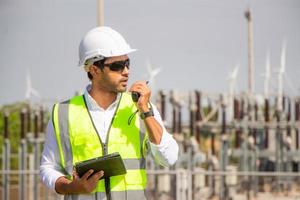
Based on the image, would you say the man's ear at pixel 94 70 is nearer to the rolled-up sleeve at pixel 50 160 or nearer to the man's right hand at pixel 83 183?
the rolled-up sleeve at pixel 50 160

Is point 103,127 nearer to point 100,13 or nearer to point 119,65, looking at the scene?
point 119,65

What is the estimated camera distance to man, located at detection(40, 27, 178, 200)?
4.58 metres

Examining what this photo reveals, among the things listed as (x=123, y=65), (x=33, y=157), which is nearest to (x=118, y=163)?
(x=123, y=65)

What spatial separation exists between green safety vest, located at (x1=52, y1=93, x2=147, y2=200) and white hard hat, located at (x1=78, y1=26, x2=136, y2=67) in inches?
8.3

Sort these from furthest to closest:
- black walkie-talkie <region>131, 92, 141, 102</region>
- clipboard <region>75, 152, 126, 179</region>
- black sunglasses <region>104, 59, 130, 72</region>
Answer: black sunglasses <region>104, 59, 130, 72</region>
black walkie-talkie <region>131, 92, 141, 102</region>
clipboard <region>75, 152, 126, 179</region>

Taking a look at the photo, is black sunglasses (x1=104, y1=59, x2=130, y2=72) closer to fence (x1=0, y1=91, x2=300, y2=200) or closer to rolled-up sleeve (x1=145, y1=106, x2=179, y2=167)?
rolled-up sleeve (x1=145, y1=106, x2=179, y2=167)

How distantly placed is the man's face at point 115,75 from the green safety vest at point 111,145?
0.08 m

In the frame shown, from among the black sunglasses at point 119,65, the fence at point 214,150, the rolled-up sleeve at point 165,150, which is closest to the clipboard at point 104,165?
the rolled-up sleeve at point 165,150

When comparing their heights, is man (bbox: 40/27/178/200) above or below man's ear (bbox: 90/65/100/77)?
below

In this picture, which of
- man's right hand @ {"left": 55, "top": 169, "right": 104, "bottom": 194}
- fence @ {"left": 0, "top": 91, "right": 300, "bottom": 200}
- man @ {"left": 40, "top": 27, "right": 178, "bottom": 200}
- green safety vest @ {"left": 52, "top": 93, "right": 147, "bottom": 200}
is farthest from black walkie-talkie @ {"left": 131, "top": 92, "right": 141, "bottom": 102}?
fence @ {"left": 0, "top": 91, "right": 300, "bottom": 200}

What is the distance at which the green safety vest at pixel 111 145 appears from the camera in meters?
4.59

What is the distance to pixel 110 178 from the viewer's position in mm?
4590

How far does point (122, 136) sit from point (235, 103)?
21.0 meters

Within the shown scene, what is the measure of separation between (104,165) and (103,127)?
0.27 meters
